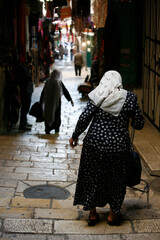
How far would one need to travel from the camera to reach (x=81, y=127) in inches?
168

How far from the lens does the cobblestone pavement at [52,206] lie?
4.00 meters

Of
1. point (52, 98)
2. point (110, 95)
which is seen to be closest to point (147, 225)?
point (110, 95)

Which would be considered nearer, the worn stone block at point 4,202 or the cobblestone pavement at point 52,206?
the cobblestone pavement at point 52,206

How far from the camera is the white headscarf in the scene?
414cm

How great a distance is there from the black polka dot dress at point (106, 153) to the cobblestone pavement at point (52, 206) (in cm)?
29

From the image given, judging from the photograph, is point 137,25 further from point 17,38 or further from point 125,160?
point 125,160

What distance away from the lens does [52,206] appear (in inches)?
189

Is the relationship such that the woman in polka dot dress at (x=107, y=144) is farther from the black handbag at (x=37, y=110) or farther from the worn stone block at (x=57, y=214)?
the black handbag at (x=37, y=110)

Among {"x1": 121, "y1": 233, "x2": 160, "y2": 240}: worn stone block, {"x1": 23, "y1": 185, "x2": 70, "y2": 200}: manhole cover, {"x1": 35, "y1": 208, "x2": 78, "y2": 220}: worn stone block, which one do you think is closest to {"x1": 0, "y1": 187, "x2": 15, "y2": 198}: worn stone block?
{"x1": 23, "y1": 185, "x2": 70, "y2": 200}: manhole cover

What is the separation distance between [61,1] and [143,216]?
9132 millimetres

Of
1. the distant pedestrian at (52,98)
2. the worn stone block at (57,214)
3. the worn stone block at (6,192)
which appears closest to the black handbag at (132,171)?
the worn stone block at (57,214)

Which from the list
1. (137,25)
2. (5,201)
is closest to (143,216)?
(5,201)

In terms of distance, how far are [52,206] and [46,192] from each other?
0.72 m

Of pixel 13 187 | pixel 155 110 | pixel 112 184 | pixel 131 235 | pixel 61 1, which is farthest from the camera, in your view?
pixel 61 1
